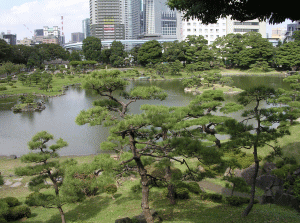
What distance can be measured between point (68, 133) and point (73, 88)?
69.7 feet

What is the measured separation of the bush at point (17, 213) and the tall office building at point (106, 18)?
84148 mm

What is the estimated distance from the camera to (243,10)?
6.05 m

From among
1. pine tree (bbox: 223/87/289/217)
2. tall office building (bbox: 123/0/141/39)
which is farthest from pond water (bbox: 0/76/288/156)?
tall office building (bbox: 123/0/141/39)

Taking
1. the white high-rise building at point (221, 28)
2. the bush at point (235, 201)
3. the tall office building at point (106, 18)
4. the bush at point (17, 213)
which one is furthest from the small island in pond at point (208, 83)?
the tall office building at point (106, 18)

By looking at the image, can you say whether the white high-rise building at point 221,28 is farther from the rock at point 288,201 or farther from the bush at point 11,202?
the bush at point 11,202

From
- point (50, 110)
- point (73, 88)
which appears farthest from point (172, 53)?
point (50, 110)

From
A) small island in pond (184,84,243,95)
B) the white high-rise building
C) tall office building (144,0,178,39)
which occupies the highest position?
tall office building (144,0,178,39)

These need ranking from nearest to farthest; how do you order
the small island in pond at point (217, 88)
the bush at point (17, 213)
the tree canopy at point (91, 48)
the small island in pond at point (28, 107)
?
the bush at point (17, 213) → the small island in pond at point (28, 107) → the small island in pond at point (217, 88) → the tree canopy at point (91, 48)

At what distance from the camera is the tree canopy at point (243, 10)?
5.56 metres

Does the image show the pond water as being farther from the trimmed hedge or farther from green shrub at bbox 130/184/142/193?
the trimmed hedge

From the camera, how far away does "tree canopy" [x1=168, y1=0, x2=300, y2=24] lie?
18.2 ft

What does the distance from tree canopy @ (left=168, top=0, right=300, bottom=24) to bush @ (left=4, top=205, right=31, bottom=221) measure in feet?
23.2

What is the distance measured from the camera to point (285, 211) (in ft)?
25.6

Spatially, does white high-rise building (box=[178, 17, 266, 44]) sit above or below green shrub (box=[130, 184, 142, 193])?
above
